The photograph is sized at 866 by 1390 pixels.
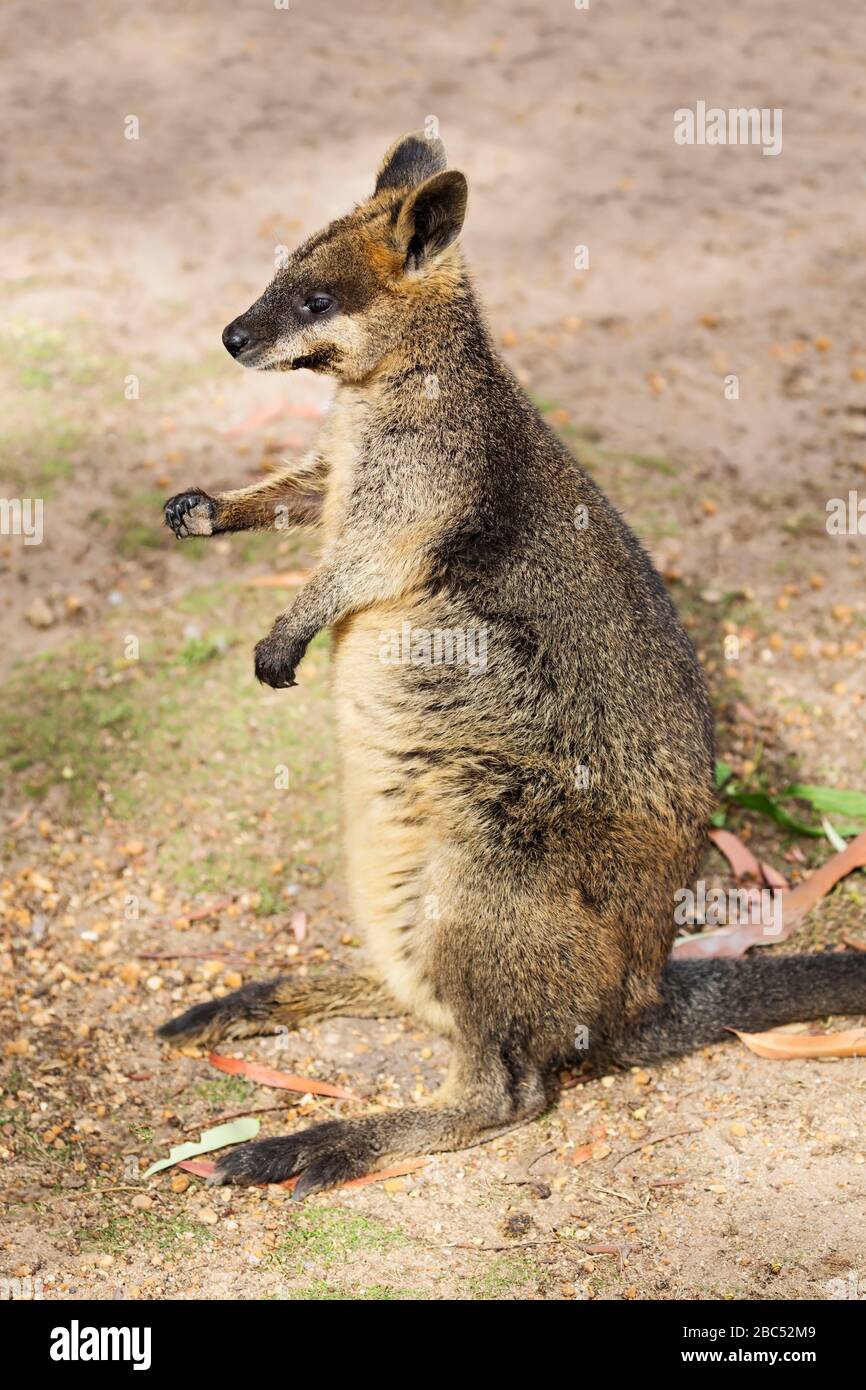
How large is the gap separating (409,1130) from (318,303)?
7.69 feet

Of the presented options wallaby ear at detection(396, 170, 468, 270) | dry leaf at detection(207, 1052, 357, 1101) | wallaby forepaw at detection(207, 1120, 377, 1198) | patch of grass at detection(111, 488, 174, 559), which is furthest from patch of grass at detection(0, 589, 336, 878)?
wallaby ear at detection(396, 170, 468, 270)

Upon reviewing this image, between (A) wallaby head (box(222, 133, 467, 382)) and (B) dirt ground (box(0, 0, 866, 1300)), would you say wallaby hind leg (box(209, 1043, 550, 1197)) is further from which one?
(A) wallaby head (box(222, 133, 467, 382))

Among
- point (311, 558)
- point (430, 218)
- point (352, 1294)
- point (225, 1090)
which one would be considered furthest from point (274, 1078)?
point (311, 558)

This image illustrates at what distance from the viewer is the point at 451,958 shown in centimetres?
391

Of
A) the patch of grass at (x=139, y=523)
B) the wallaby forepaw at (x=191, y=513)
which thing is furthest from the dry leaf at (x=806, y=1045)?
the patch of grass at (x=139, y=523)

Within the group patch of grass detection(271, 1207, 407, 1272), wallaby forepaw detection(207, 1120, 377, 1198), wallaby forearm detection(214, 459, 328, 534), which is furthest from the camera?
wallaby forearm detection(214, 459, 328, 534)

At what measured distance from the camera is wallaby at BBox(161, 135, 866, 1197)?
3.88 meters

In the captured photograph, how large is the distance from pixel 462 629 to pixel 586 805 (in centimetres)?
60

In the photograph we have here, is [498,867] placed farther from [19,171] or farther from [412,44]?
[412,44]

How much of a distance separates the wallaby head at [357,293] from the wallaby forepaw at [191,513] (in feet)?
1.64

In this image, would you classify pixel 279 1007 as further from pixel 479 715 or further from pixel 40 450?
pixel 40 450

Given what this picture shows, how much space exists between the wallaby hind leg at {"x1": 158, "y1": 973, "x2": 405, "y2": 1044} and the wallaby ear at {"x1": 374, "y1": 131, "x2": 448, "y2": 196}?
2474 millimetres

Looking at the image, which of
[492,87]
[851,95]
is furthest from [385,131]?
[851,95]

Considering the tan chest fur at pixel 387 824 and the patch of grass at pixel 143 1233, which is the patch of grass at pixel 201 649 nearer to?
the tan chest fur at pixel 387 824
